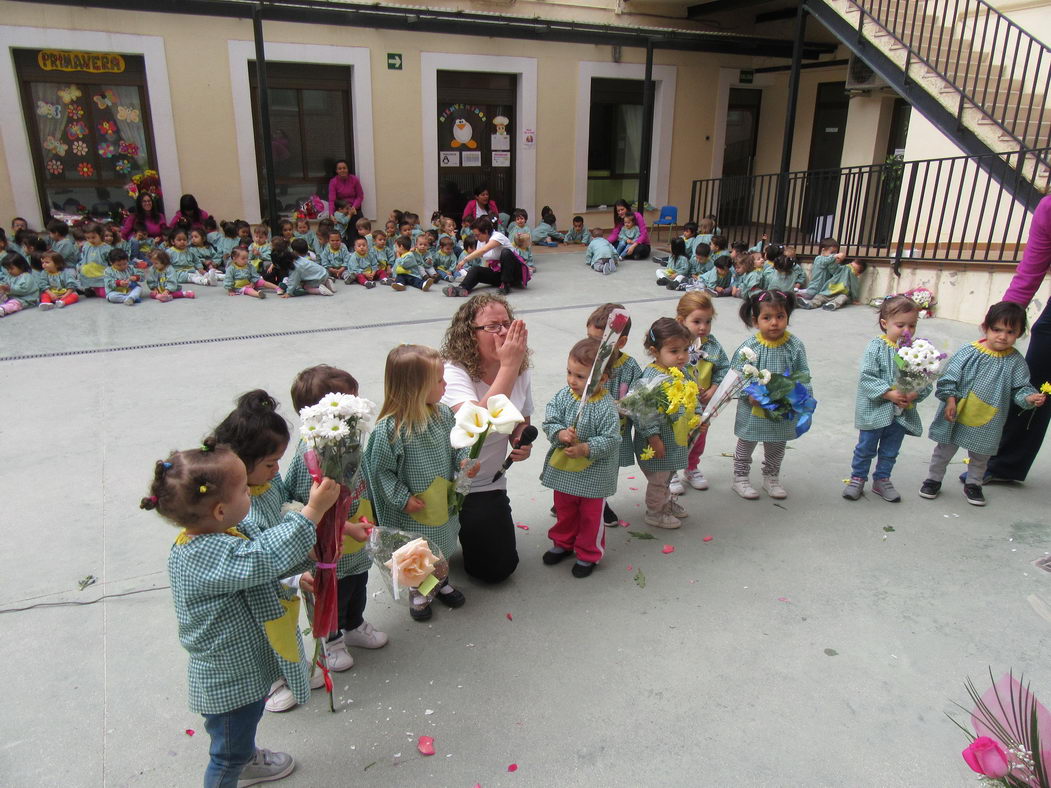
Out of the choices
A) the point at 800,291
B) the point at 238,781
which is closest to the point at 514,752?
the point at 238,781

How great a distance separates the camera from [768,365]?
13.1 feet

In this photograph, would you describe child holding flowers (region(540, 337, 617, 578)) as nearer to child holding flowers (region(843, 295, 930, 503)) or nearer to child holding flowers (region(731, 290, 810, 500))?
child holding flowers (region(731, 290, 810, 500))

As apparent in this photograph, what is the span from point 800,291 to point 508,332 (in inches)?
287

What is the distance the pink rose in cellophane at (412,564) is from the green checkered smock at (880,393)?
104 inches

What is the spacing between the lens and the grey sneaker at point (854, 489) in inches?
162

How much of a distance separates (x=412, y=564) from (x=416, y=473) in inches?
18.7

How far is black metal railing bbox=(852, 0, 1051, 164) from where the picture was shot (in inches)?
350

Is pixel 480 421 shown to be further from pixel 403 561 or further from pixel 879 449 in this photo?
pixel 879 449

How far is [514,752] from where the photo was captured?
236 centimetres

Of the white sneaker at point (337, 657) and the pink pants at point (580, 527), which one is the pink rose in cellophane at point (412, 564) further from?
the pink pants at point (580, 527)

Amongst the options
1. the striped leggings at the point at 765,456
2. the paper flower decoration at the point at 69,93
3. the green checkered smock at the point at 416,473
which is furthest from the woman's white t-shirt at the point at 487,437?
the paper flower decoration at the point at 69,93

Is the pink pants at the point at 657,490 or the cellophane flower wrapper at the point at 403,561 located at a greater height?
the cellophane flower wrapper at the point at 403,561

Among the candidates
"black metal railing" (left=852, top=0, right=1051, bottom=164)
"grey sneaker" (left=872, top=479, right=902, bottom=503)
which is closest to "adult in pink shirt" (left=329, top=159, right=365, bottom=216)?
"black metal railing" (left=852, top=0, right=1051, bottom=164)

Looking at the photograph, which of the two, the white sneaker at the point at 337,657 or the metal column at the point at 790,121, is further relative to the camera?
the metal column at the point at 790,121
